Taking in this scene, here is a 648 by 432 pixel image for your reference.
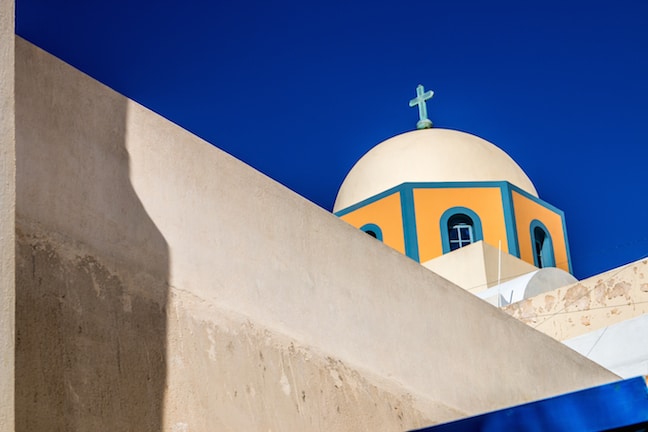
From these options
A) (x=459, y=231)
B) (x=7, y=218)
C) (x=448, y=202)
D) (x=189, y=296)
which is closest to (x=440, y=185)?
(x=448, y=202)

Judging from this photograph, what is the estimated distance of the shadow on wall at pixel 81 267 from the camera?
2914 millimetres

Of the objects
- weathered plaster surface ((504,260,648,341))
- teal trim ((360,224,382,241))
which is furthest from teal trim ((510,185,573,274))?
weathered plaster surface ((504,260,648,341))

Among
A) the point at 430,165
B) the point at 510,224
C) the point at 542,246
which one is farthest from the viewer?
the point at 430,165

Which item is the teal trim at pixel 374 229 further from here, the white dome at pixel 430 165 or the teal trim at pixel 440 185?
the white dome at pixel 430 165

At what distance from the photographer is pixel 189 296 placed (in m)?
3.65

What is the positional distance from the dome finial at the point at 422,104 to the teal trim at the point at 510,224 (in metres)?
3.57

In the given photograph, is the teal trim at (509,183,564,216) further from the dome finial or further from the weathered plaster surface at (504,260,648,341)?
the weathered plaster surface at (504,260,648,341)

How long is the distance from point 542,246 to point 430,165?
221 cm

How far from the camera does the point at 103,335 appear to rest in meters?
3.17

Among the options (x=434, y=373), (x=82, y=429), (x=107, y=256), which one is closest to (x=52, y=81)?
Result: (x=107, y=256)

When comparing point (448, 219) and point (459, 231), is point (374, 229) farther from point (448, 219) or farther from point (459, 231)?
point (459, 231)

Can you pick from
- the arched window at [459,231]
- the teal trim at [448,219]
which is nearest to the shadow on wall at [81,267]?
the teal trim at [448,219]

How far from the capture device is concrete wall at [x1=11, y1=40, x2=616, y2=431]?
120 inches

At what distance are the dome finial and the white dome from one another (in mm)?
1310
